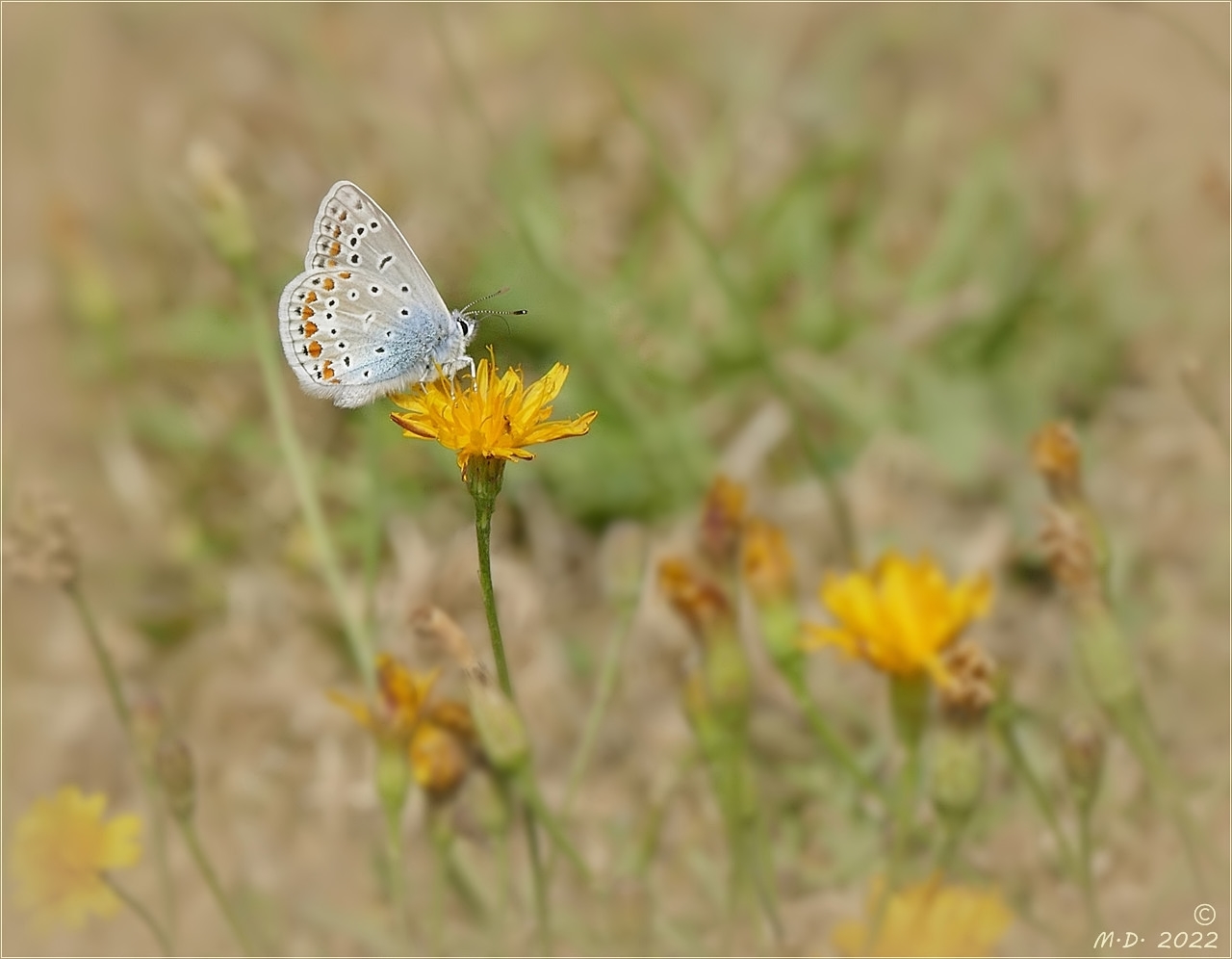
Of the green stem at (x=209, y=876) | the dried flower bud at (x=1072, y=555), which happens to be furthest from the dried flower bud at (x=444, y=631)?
the dried flower bud at (x=1072, y=555)

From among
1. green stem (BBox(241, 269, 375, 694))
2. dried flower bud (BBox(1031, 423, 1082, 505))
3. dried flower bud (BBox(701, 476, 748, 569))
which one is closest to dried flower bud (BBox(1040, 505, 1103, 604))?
dried flower bud (BBox(1031, 423, 1082, 505))

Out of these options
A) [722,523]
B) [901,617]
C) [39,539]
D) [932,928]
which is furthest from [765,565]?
[39,539]

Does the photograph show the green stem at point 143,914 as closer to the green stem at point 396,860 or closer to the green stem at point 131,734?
the green stem at point 131,734

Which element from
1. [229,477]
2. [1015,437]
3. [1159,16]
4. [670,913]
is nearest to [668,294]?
[1015,437]

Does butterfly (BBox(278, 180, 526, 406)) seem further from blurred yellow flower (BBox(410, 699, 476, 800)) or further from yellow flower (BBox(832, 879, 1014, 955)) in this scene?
yellow flower (BBox(832, 879, 1014, 955))

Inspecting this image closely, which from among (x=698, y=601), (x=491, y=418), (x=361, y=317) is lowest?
(x=698, y=601)

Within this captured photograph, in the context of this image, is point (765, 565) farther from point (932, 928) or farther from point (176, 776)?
point (176, 776)

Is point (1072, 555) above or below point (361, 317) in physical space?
below
